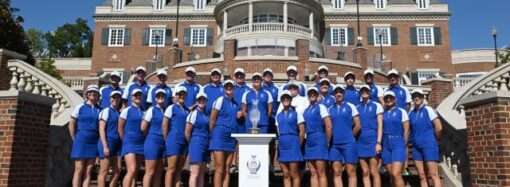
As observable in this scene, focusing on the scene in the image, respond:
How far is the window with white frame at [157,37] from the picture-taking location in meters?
42.0

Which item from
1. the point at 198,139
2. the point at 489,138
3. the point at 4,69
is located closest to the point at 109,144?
the point at 198,139

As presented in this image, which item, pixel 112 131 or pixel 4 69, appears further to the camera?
pixel 4 69

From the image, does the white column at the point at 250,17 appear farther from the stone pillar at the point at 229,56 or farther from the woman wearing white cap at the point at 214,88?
the woman wearing white cap at the point at 214,88

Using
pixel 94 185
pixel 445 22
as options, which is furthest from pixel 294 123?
pixel 445 22

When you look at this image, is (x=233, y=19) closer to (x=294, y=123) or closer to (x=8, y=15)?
(x=8, y=15)

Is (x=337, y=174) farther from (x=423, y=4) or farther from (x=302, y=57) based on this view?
(x=423, y=4)

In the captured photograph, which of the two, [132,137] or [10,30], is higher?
[10,30]

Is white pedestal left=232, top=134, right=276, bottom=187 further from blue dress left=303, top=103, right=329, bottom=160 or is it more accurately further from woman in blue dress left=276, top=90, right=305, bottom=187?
blue dress left=303, top=103, right=329, bottom=160

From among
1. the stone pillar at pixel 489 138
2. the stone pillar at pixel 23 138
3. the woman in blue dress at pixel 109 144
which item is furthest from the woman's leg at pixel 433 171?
the stone pillar at pixel 23 138

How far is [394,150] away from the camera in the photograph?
6.24 meters

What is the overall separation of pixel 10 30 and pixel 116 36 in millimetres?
17730

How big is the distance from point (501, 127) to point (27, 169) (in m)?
6.92

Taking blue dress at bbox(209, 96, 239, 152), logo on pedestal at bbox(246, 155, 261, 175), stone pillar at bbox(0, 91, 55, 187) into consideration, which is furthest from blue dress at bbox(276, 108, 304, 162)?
stone pillar at bbox(0, 91, 55, 187)

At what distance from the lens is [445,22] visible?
4116 cm
